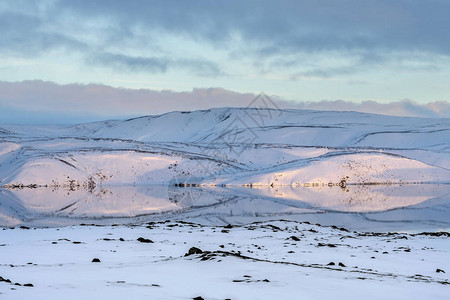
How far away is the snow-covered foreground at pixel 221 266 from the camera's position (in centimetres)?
937

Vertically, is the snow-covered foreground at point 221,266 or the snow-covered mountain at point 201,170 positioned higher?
the snow-covered foreground at point 221,266

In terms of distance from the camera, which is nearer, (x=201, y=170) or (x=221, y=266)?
(x=221, y=266)

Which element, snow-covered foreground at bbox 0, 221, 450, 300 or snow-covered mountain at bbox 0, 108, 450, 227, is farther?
snow-covered mountain at bbox 0, 108, 450, 227

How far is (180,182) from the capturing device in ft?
280

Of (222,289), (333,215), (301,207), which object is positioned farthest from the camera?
(301,207)

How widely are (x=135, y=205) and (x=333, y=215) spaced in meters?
16.2

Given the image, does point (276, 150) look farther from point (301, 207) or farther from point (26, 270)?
point (26, 270)

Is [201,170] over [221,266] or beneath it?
beneath

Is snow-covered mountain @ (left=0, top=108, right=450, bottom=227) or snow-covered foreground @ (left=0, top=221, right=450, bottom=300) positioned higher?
snow-covered foreground @ (left=0, top=221, right=450, bottom=300)

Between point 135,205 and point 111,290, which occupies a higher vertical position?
point 111,290

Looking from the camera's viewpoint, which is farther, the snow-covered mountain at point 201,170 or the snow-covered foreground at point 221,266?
the snow-covered mountain at point 201,170

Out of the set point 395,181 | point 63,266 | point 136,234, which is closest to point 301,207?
point 136,234

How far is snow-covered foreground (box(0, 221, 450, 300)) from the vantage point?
937 centimetres

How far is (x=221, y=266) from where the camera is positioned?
38.5 feet
